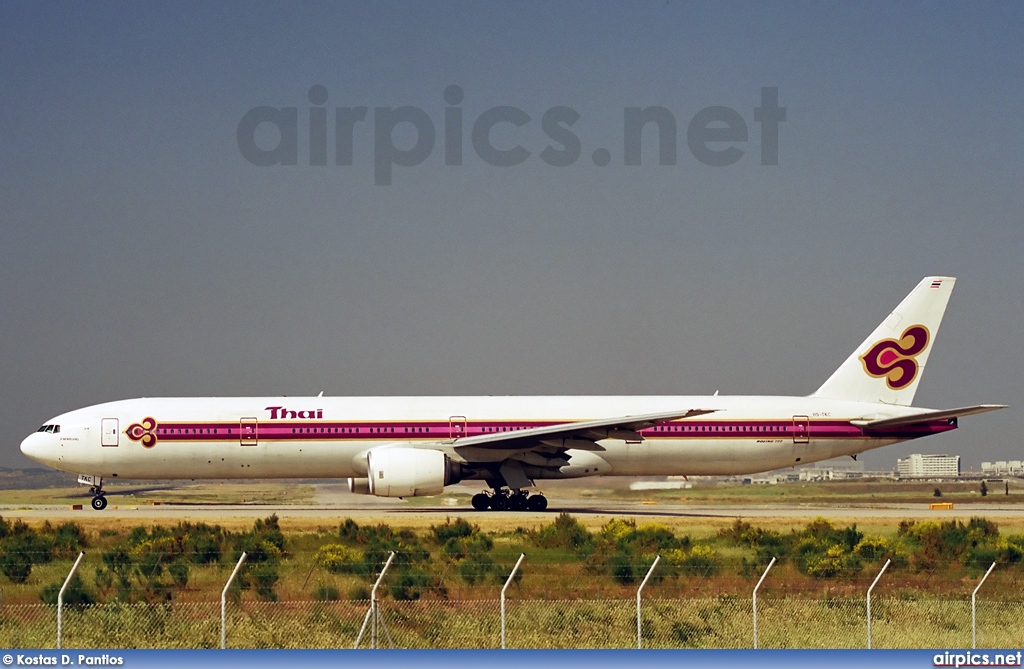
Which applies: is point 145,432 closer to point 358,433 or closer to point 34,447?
point 34,447

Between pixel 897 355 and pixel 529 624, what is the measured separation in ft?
88.6

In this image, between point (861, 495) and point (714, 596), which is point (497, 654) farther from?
point (861, 495)

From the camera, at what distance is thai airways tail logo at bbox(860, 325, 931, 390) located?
41.4 metres

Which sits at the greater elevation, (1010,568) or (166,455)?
(166,455)

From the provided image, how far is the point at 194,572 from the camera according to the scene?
22.9 metres

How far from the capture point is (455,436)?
37.9m

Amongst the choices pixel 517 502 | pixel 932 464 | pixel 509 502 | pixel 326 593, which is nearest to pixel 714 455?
pixel 517 502

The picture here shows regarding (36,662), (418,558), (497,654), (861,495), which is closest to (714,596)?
(418,558)

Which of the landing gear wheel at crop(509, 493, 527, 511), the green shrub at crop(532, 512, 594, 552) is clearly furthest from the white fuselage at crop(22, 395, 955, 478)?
the green shrub at crop(532, 512, 594, 552)

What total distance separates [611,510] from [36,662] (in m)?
28.7

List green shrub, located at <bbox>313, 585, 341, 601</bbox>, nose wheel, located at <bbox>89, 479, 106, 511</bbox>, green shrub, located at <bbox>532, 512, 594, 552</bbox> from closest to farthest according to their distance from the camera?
green shrub, located at <bbox>313, 585, 341, 601</bbox>
green shrub, located at <bbox>532, 512, 594, 552</bbox>
nose wheel, located at <bbox>89, 479, 106, 511</bbox>

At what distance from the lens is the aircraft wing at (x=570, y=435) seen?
116 ft

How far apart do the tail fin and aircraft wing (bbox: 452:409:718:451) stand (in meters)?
7.27

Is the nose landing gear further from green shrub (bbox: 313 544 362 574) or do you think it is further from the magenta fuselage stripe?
green shrub (bbox: 313 544 362 574)
